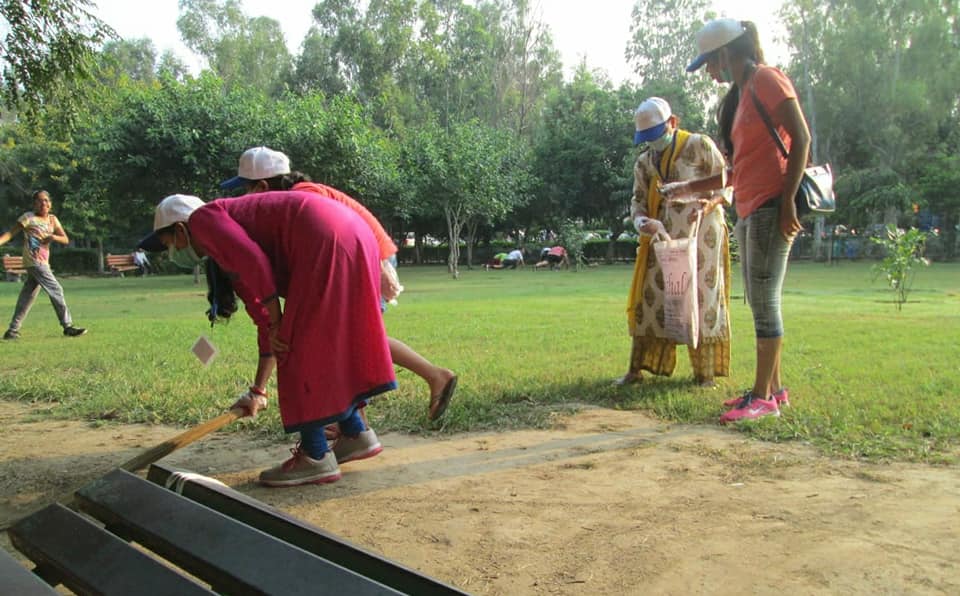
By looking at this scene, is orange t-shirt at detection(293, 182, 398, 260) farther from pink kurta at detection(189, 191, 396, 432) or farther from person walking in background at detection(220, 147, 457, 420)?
pink kurta at detection(189, 191, 396, 432)

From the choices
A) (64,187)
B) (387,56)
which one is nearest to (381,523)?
(64,187)

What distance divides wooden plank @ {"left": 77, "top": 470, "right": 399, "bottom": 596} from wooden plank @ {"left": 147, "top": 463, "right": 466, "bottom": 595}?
10cm

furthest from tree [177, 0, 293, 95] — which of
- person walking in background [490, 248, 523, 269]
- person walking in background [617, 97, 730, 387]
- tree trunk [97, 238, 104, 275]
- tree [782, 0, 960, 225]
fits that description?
person walking in background [617, 97, 730, 387]

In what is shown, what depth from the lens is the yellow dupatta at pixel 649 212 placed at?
5027 millimetres

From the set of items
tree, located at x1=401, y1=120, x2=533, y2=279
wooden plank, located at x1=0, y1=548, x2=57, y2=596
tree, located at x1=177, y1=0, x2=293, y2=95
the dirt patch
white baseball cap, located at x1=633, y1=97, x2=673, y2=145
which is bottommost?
the dirt patch

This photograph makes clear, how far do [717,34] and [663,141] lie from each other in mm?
940

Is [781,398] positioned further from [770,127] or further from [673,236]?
[770,127]

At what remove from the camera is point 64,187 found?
3397cm

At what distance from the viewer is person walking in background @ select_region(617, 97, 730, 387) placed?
499 cm

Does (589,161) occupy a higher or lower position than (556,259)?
higher

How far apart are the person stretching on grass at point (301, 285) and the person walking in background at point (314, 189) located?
0.47 metres

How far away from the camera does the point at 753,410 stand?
4176 millimetres

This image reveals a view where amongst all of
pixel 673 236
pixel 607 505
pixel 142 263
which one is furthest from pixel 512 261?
pixel 607 505

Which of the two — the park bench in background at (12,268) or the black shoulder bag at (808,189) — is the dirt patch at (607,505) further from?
the park bench in background at (12,268)
